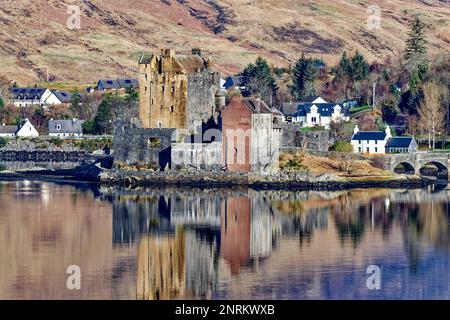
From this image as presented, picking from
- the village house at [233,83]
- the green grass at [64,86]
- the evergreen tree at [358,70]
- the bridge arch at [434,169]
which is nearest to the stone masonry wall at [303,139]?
the bridge arch at [434,169]

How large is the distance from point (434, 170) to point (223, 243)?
3666 cm

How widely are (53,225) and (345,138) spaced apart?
1602 inches

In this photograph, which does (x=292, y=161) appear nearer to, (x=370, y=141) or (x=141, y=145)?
(x=141, y=145)

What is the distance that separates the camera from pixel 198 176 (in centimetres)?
8512

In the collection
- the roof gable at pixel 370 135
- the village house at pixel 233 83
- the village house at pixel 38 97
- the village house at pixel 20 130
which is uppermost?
the village house at pixel 233 83

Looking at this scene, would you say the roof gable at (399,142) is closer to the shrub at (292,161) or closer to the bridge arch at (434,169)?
the bridge arch at (434,169)

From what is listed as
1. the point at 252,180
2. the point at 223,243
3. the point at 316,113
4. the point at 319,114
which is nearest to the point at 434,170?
the point at 252,180

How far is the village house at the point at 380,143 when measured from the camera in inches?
3789

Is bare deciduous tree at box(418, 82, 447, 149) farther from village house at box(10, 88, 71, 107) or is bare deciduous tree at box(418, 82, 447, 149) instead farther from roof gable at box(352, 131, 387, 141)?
village house at box(10, 88, 71, 107)

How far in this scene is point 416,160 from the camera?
301ft

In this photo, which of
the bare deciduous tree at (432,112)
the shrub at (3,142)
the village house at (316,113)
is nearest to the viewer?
the bare deciduous tree at (432,112)

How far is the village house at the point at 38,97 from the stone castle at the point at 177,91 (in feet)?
166

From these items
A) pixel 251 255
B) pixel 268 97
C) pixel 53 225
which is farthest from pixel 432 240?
pixel 268 97
